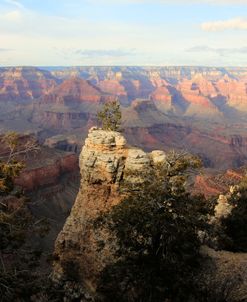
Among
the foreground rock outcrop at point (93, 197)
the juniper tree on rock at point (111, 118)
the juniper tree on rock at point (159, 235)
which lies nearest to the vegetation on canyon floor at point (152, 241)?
the juniper tree on rock at point (159, 235)

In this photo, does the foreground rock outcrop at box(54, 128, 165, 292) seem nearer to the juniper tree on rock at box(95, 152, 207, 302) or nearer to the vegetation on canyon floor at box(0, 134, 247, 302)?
the vegetation on canyon floor at box(0, 134, 247, 302)

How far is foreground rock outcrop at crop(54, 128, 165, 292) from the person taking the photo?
97.9ft

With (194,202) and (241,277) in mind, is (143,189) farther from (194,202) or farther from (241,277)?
(241,277)

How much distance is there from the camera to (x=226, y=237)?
3509cm

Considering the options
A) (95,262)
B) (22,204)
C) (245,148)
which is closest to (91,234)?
(95,262)

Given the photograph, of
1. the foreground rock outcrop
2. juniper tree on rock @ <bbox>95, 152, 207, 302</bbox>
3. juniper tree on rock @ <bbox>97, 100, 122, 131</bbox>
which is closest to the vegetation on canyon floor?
juniper tree on rock @ <bbox>95, 152, 207, 302</bbox>

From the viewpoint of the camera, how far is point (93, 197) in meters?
31.5

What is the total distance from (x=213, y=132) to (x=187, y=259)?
173 metres

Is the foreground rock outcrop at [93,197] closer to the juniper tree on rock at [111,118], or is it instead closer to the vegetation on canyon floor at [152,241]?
the vegetation on canyon floor at [152,241]

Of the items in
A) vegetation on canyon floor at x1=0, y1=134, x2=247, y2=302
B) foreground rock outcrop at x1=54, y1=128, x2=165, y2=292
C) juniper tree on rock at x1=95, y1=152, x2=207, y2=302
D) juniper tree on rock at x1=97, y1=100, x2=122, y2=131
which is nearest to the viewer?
vegetation on canyon floor at x1=0, y1=134, x2=247, y2=302

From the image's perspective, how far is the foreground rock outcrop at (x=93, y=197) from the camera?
29844 mm

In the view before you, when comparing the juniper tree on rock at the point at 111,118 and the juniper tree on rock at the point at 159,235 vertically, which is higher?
the juniper tree on rock at the point at 111,118

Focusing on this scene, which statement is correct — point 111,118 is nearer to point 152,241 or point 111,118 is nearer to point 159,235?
point 152,241

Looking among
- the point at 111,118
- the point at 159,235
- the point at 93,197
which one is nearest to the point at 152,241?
the point at 159,235
